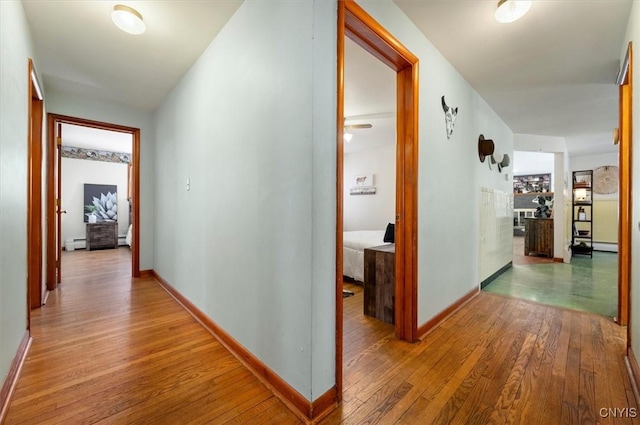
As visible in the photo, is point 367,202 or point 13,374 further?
point 367,202

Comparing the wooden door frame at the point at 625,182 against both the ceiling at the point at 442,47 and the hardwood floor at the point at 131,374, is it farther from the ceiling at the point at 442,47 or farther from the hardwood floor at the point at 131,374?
the hardwood floor at the point at 131,374

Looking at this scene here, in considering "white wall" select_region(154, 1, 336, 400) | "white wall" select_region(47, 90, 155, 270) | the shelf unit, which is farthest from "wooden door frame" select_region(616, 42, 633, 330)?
"white wall" select_region(47, 90, 155, 270)

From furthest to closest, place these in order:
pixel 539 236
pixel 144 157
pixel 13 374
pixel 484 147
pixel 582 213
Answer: pixel 582 213 < pixel 539 236 < pixel 144 157 < pixel 484 147 < pixel 13 374

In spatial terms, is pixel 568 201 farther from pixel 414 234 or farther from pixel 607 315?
pixel 414 234

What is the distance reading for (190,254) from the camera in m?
2.64

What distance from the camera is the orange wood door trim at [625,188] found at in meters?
1.81

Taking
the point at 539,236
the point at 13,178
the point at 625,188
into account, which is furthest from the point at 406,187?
the point at 539,236

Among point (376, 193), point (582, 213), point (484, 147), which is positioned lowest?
point (582, 213)

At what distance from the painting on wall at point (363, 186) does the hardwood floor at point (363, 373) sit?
4.11 meters

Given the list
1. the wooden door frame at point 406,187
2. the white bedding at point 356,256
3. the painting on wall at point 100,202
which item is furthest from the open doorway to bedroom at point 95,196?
the wooden door frame at point 406,187

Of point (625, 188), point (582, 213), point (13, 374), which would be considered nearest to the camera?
point (13, 374)

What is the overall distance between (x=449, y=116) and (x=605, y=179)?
7.13 metres

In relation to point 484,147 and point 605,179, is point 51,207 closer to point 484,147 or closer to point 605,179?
point 484,147

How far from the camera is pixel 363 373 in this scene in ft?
5.41
